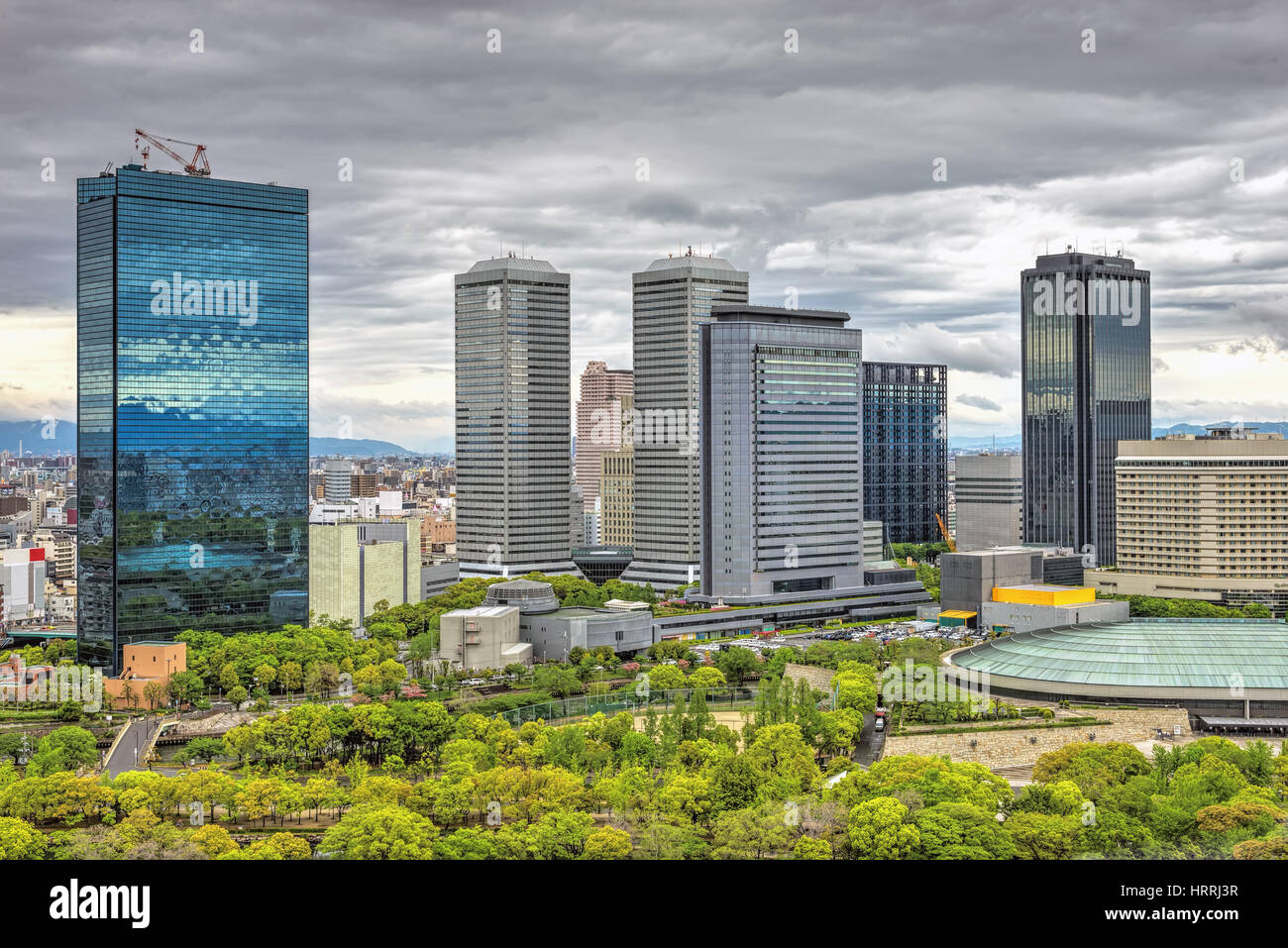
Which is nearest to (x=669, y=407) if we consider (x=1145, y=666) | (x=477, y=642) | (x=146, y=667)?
(x=477, y=642)

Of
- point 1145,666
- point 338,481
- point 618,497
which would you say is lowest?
point 1145,666

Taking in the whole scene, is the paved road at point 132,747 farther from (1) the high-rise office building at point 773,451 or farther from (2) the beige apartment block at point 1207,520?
(2) the beige apartment block at point 1207,520

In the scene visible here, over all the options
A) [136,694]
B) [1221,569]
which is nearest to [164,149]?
[136,694]

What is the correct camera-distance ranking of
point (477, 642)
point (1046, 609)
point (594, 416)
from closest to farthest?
1. point (477, 642)
2. point (1046, 609)
3. point (594, 416)

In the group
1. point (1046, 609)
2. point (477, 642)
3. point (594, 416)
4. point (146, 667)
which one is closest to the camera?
point (146, 667)

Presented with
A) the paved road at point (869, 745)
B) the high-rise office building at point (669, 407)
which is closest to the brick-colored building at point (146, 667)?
the paved road at point (869, 745)

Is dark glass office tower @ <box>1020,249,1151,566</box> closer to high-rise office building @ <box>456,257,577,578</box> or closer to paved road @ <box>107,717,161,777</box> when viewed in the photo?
high-rise office building @ <box>456,257,577,578</box>

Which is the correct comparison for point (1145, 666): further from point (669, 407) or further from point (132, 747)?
point (669, 407)
